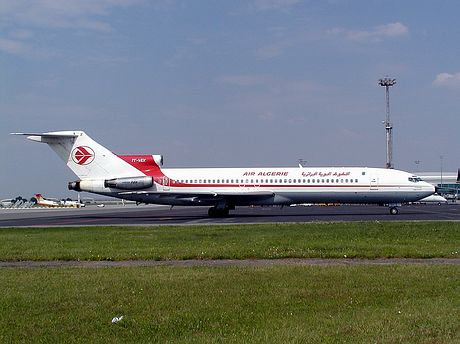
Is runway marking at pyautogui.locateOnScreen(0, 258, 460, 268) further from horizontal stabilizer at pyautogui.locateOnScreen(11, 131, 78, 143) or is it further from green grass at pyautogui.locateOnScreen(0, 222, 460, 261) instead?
horizontal stabilizer at pyautogui.locateOnScreen(11, 131, 78, 143)

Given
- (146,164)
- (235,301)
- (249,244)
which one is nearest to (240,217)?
(146,164)

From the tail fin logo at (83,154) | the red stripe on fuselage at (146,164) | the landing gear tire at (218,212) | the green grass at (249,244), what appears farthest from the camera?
the red stripe on fuselage at (146,164)

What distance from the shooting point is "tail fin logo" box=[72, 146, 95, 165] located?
4188 centimetres

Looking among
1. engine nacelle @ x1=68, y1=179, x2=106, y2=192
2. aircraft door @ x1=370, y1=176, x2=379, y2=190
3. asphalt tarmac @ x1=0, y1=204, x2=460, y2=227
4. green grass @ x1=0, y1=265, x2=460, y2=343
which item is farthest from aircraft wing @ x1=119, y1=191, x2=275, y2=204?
green grass @ x1=0, y1=265, x2=460, y2=343

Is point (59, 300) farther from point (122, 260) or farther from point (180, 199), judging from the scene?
point (180, 199)

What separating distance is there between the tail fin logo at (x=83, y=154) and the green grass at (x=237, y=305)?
97.8 ft

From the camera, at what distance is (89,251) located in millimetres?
17281

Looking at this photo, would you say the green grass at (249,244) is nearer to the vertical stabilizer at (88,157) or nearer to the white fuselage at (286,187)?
the white fuselage at (286,187)

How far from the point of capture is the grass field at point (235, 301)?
285 inches

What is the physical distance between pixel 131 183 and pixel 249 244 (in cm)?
2386

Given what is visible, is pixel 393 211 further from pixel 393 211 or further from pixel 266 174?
pixel 266 174

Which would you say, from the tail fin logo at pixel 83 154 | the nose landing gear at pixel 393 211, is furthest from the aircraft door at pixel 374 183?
the tail fin logo at pixel 83 154

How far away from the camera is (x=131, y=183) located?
41000 mm

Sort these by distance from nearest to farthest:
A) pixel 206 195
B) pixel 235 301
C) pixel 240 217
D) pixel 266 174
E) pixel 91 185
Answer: pixel 235 301
pixel 240 217
pixel 206 195
pixel 266 174
pixel 91 185
